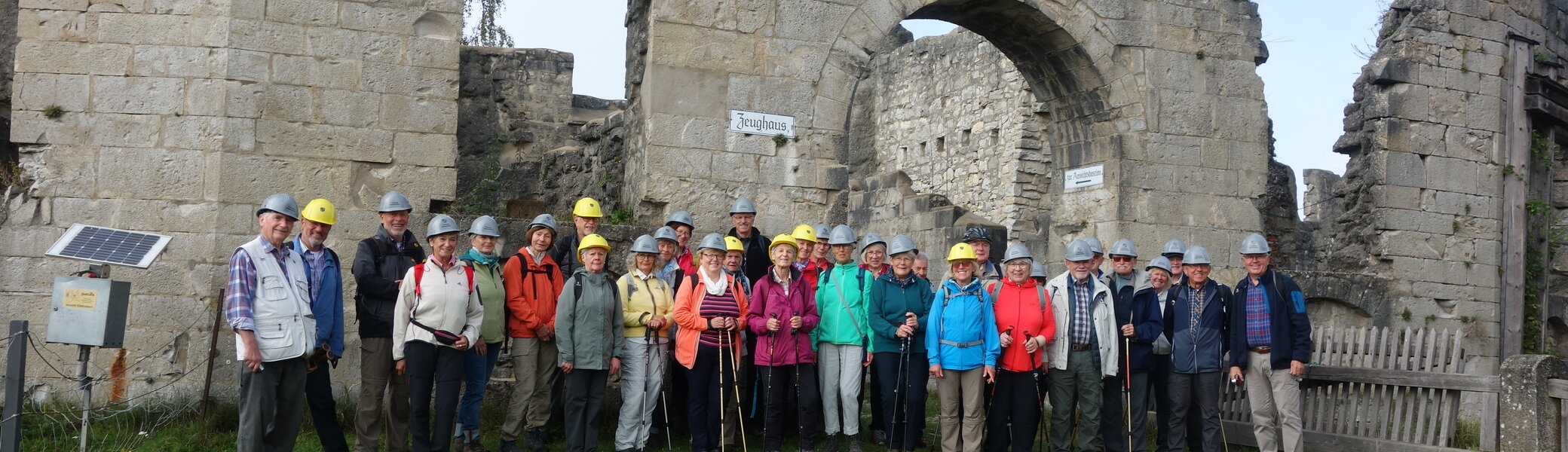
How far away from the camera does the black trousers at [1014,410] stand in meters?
7.84

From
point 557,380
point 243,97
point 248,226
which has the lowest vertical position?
point 557,380

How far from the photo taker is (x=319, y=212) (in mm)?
6438

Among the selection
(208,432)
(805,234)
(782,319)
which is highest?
(805,234)

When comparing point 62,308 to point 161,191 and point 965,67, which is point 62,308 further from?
point 965,67

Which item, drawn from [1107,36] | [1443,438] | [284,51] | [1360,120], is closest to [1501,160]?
[1360,120]

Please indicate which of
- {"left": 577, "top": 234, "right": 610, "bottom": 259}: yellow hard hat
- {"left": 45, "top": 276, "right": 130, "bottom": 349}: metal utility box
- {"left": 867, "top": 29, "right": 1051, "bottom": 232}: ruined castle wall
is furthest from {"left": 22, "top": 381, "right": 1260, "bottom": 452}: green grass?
{"left": 867, "top": 29, "right": 1051, "bottom": 232}: ruined castle wall

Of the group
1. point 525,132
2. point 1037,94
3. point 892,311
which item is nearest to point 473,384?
point 892,311

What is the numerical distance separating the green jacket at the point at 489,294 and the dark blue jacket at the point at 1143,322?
3.98m

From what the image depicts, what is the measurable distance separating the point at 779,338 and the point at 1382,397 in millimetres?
4367

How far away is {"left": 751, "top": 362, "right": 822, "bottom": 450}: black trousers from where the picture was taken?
771 cm

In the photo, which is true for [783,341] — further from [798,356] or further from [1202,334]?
[1202,334]

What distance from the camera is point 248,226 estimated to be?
8398 mm

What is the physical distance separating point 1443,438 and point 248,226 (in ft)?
26.6

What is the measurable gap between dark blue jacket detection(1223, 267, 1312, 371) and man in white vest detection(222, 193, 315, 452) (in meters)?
5.70
